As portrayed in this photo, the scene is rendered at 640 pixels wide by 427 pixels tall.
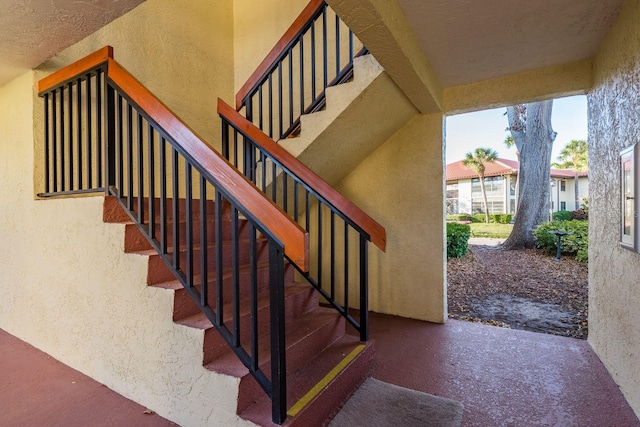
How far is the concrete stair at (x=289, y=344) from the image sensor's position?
1465mm

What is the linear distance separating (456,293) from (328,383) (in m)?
3.70

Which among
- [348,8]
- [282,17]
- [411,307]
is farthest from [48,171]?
[411,307]

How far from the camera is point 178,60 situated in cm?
344

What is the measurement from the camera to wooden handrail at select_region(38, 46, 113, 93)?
1894mm

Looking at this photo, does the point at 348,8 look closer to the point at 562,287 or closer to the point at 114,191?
the point at 114,191

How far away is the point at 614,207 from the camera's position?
6.68ft

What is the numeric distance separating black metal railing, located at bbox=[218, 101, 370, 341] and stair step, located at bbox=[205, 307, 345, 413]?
0.14 meters

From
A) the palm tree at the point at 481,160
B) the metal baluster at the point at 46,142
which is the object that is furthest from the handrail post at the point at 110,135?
the palm tree at the point at 481,160

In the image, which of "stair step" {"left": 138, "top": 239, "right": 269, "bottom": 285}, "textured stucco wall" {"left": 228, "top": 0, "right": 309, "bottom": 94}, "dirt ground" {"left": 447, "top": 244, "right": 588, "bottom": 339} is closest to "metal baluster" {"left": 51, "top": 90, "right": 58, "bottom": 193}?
"stair step" {"left": 138, "top": 239, "right": 269, "bottom": 285}

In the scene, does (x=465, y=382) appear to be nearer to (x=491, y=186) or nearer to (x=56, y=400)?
(x=56, y=400)

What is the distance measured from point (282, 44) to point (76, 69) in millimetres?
1673

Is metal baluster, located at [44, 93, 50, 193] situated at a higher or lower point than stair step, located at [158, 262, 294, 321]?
higher

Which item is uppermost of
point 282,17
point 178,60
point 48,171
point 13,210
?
point 282,17

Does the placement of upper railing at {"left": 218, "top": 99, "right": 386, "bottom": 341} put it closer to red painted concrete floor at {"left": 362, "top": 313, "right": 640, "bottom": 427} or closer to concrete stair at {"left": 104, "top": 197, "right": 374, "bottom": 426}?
concrete stair at {"left": 104, "top": 197, "right": 374, "bottom": 426}
